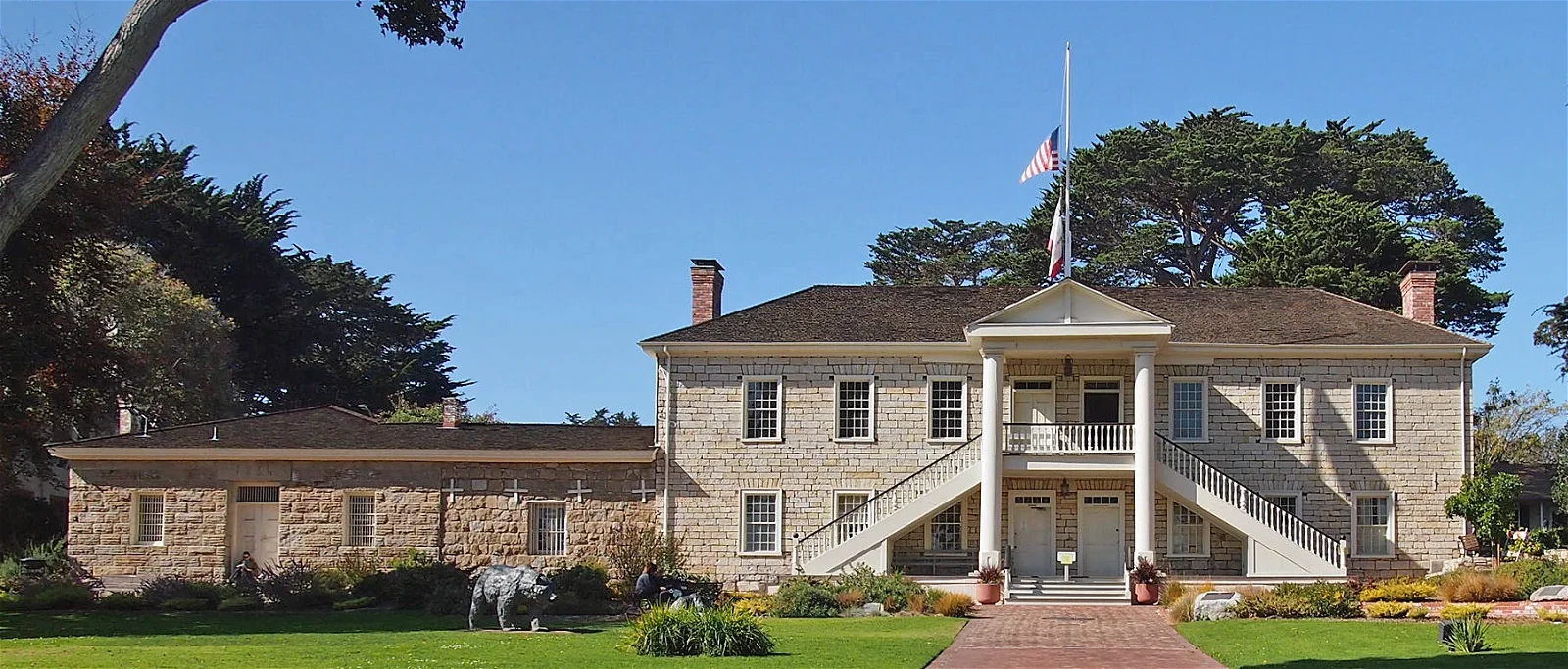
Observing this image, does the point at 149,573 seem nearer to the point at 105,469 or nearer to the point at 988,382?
the point at 105,469

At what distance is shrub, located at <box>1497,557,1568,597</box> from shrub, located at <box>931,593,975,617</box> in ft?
30.0

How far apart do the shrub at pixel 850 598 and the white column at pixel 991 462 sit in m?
3.71

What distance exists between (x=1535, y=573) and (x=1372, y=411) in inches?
245

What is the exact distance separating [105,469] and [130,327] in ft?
38.1

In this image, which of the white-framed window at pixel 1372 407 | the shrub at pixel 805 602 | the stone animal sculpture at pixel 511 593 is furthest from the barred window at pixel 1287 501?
the stone animal sculpture at pixel 511 593

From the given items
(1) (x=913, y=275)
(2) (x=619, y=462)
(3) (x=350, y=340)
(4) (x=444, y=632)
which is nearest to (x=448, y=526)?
(2) (x=619, y=462)

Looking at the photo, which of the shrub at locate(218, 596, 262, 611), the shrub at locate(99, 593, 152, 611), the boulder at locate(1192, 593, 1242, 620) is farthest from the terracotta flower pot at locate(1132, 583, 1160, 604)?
the shrub at locate(99, 593, 152, 611)

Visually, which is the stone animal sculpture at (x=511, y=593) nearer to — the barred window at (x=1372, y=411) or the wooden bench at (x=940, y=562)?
the wooden bench at (x=940, y=562)

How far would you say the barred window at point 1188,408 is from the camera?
34812mm

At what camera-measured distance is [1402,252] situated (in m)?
50.7

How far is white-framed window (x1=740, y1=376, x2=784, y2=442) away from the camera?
35250mm

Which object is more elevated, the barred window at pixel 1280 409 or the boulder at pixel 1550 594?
the barred window at pixel 1280 409

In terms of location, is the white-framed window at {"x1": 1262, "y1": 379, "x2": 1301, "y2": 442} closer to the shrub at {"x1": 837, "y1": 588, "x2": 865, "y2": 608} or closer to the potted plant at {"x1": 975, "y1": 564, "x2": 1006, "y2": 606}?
the potted plant at {"x1": 975, "y1": 564, "x2": 1006, "y2": 606}

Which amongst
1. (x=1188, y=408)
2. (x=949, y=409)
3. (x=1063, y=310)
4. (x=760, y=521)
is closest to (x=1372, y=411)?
(x=1188, y=408)
